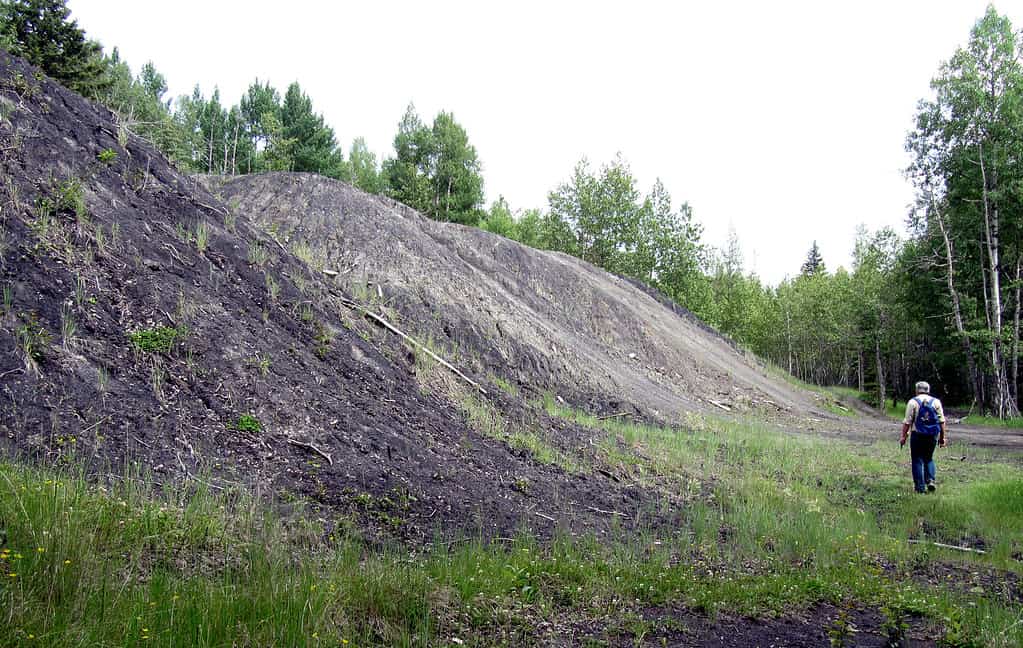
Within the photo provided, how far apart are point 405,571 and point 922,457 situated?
8.66 meters

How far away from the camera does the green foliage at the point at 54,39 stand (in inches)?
1027

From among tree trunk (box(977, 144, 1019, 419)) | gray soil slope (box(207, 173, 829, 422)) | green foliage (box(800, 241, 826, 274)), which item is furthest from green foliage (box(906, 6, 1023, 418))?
green foliage (box(800, 241, 826, 274))

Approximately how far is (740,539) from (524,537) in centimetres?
262

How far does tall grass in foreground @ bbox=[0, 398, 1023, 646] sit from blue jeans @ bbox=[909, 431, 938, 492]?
90 cm

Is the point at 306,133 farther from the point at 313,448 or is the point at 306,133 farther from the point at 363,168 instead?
the point at 313,448

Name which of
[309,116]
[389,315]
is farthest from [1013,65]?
[309,116]

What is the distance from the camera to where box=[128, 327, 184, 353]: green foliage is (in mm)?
6633

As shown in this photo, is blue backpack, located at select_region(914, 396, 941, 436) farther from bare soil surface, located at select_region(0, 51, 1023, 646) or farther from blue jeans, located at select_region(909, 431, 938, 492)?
bare soil surface, located at select_region(0, 51, 1023, 646)

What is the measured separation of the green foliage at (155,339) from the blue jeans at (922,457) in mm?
10294

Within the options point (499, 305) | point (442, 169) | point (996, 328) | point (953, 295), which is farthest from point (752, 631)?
point (442, 169)

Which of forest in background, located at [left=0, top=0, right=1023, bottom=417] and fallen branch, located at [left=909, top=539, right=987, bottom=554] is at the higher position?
forest in background, located at [left=0, top=0, right=1023, bottom=417]

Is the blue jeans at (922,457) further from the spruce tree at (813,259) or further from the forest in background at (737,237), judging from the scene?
the spruce tree at (813,259)

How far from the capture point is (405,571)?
480cm

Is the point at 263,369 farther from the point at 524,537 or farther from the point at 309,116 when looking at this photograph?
the point at 309,116
